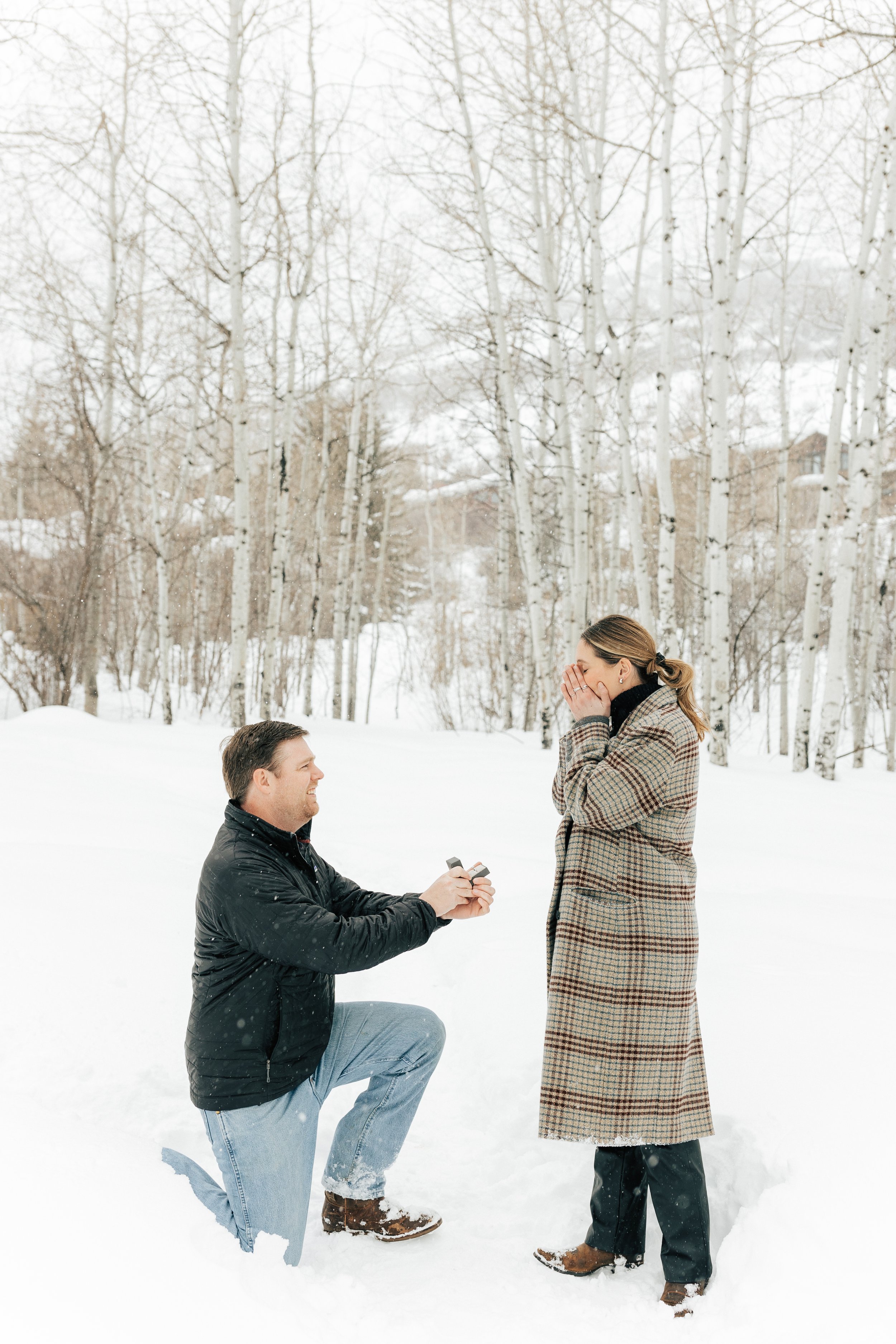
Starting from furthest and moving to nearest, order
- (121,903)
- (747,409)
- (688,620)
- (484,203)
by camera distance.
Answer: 1. (688,620)
2. (747,409)
3. (484,203)
4. (121,903)

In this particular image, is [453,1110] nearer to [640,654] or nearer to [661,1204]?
[661,1204]

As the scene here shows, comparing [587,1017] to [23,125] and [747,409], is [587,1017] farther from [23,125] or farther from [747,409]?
[747,409]

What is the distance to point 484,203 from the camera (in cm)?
968

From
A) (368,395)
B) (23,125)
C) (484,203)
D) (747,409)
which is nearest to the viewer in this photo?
(23,125)

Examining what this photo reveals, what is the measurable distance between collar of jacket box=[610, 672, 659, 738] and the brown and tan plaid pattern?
2.3 inches

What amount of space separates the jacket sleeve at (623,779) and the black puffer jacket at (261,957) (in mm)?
508

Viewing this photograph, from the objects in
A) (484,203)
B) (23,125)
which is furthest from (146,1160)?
(484,203)

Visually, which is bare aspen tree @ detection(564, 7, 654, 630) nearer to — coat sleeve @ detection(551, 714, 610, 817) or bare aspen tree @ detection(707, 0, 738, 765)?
bare aspen tree @ detection(707, 0, 738, 765)

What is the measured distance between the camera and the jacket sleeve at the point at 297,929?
7.43ft

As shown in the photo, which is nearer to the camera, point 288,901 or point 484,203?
point 288,901

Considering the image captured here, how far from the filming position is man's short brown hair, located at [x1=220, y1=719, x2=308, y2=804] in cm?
245

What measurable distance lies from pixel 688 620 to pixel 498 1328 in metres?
20.2

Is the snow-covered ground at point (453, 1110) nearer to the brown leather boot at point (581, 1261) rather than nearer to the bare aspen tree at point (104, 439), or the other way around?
the brown leather boot at point (581, 1261)

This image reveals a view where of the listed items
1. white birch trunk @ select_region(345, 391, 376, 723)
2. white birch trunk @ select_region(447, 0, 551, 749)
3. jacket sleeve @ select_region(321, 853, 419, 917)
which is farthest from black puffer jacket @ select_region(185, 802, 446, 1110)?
white birch trunk @ select_region(345, 391, 376, 723)
